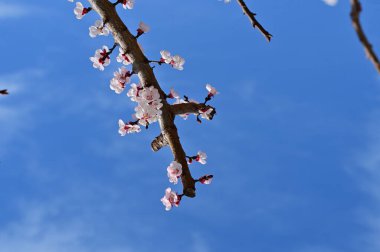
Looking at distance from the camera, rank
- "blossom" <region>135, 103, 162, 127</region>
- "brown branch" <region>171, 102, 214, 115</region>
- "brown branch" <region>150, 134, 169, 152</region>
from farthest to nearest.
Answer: "brown branch" <region>171, 102, 214, 115</region> < "brown branch" <region>150, 134, 169, 152</region> < "blossom" <region>135, 103, 162, 127</region>

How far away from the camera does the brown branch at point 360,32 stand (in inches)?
93.5

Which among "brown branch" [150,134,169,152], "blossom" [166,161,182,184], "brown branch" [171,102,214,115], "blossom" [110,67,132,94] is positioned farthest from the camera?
"blossom" [110,67,132,94]

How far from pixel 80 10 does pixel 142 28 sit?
1068mm

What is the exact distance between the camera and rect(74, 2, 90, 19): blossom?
815 centimetres

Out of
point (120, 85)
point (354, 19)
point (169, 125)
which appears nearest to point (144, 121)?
point (169, 125)

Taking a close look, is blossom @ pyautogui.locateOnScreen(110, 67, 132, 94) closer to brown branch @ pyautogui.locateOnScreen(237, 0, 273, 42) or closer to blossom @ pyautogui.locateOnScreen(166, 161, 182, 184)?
blossom @ pyautogui.locateOnScreen(166, 161, 182, 184)

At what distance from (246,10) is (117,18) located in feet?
7.49

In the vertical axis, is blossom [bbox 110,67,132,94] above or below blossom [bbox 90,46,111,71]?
below

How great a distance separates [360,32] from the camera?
2.41 meters

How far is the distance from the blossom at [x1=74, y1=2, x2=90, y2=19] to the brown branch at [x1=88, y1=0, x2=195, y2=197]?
22 centimetres

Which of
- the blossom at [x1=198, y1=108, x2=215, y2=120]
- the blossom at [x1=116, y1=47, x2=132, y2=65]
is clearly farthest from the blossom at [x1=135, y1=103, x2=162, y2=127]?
the blossom at [x1=116, y1=47, x2=132, y2=65]

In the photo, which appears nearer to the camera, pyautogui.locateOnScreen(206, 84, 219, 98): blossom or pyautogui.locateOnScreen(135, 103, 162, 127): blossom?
pyautogui.locateOnScreen(135, 103, 162, 127): blossom

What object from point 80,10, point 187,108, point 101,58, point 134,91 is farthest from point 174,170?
point 80,10

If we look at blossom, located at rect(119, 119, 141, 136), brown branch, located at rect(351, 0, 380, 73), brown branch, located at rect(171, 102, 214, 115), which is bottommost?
brown branch, located at rect(351, 0, 380, 73)
